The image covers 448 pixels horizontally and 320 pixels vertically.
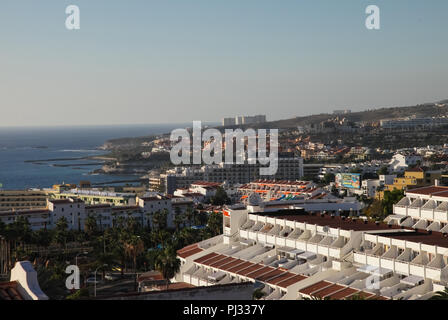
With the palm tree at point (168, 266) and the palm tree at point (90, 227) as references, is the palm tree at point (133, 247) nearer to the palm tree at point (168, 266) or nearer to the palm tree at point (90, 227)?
the palm tree at point (168, 266)

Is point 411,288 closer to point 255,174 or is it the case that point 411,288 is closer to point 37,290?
point 37,290

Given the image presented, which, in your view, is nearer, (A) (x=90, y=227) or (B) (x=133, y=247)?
(B) (x=133, y=247)

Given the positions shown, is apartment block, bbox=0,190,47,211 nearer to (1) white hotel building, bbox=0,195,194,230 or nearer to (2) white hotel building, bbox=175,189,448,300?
(1) white hotel building, bbox=0,195,194,230

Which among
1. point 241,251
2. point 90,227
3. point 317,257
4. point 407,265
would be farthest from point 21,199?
point 407,265

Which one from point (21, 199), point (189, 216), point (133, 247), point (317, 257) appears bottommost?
point (21, 199)

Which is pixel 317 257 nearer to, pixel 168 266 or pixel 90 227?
pixel 168 266

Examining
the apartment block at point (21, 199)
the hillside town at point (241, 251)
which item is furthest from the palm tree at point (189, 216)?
the apartment block at point (21, 199)

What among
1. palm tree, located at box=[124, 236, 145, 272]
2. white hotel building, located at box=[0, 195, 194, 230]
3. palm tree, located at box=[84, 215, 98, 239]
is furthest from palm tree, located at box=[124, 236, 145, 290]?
white hotel building, located at box=[0, 195, 194, 230]
